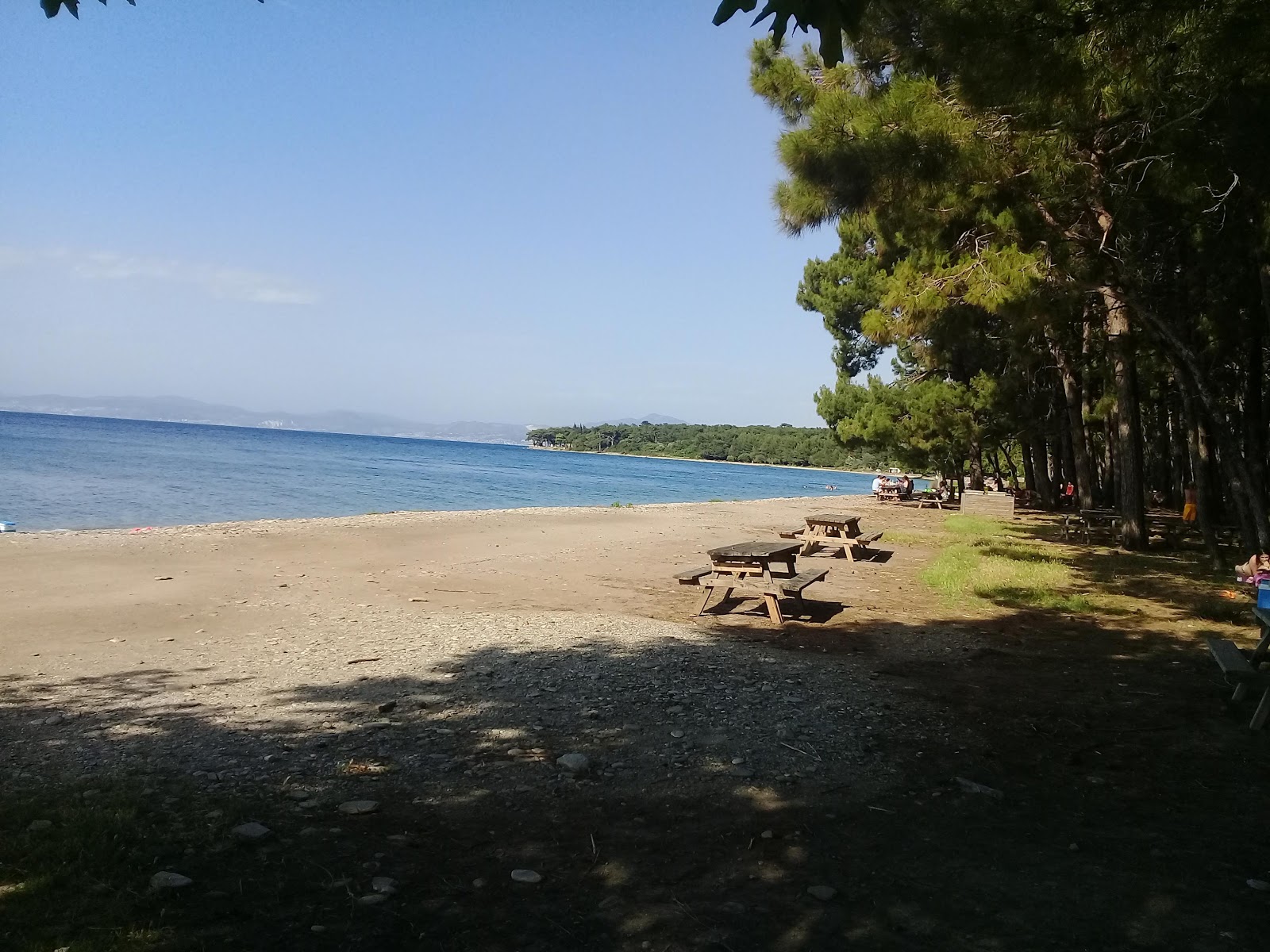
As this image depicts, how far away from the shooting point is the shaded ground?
276cm

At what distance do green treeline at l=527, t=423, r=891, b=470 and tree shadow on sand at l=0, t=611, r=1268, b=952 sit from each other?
91.3 m

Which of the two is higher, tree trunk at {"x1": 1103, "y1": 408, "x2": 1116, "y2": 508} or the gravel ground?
tree trunk at {"x1": 1103, "y1": 408, "x2": 1116, "y2": 508}

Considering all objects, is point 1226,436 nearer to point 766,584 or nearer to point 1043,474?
point 766,584

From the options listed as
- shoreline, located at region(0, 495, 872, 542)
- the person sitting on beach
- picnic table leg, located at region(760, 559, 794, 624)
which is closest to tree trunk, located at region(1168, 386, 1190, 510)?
shoreline, located at region(0, 495, 872, 542)

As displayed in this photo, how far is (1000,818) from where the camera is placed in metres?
3.65

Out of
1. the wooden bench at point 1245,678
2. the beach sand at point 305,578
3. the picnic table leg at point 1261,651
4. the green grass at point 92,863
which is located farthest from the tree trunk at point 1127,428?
the green grass at point 92,863

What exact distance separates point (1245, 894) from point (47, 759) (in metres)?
4.92

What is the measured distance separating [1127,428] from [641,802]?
486 inches

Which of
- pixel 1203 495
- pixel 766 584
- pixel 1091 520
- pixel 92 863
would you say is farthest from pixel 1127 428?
pixel 92 863

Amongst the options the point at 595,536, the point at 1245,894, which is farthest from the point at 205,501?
the point at 1245,894

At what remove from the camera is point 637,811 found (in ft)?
12.0

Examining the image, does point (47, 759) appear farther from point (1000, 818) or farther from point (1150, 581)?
point (1150, 581)

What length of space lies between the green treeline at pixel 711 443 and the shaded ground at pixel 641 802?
298ft

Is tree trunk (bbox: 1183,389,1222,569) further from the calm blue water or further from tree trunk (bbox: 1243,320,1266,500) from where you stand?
the calm blue water
